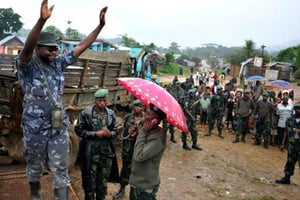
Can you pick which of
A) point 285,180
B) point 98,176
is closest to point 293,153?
point 285,180

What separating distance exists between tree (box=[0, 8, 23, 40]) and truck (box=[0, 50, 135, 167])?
3866 cm

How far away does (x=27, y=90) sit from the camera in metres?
2.80

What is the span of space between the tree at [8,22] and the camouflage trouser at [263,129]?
38.5 m

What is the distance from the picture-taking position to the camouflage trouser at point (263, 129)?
10.5 metres

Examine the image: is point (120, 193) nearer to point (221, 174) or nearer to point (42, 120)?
point (42, 120)

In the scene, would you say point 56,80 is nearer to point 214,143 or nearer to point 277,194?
point 277,194

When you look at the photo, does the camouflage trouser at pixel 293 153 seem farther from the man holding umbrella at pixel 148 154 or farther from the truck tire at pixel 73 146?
the man holding umbrella at pixel 148 154

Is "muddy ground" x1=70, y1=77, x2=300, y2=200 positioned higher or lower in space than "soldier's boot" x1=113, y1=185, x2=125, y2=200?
lower

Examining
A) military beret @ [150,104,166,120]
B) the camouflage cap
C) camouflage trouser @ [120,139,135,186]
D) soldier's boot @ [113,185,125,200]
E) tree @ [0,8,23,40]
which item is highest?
tree @ [0,8,23,40]

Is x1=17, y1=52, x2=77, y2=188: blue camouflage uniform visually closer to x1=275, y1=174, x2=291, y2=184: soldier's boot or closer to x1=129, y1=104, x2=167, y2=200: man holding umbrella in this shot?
x1=129, y1=104, x2=167, y2=200: man holding umbrella

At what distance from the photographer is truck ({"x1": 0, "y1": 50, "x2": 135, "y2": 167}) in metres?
4.92

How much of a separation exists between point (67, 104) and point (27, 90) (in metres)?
3.00

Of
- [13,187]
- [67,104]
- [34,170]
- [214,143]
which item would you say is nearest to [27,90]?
[34,170]

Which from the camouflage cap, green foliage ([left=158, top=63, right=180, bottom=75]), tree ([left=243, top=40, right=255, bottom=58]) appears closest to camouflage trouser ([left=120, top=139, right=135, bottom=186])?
the camouflage cap
